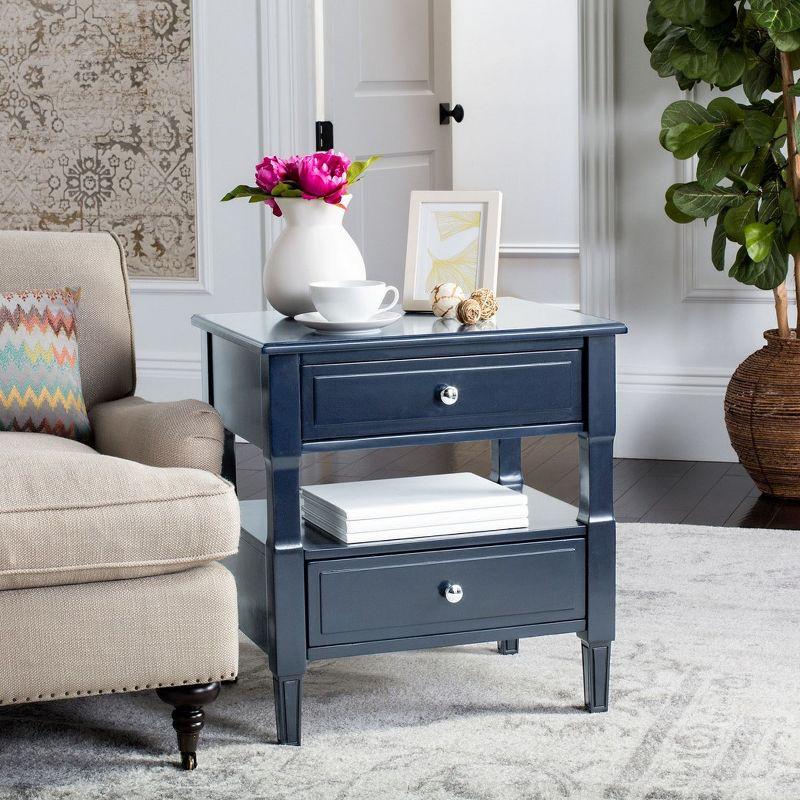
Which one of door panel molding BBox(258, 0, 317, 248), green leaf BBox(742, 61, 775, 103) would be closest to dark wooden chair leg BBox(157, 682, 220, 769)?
green leaf BBox(742, 61, 775, 103)

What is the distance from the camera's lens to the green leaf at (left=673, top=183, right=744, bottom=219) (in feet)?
11.6

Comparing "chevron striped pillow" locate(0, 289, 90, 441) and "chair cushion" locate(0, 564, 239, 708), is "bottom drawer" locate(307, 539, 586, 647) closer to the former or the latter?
"chair cushion" locate(0, 564, 239, 708)

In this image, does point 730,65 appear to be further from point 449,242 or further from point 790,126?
point 449,242

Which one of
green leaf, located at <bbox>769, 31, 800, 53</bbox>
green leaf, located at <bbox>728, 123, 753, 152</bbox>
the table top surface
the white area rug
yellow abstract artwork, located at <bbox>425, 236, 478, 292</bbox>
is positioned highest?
green leaf, located at <bbox>769, 31, 800, 53</bbox>

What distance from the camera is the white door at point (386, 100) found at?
436 cm

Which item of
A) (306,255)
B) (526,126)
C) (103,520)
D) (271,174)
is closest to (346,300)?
(306,255)

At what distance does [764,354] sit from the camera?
3.61 metres

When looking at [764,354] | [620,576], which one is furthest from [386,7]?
[620,576]

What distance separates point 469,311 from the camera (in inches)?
82.1

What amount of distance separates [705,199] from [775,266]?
0.26m

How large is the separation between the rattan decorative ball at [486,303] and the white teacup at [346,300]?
0.51 ft

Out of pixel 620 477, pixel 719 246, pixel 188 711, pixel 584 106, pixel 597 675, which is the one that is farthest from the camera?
pixel 584 106

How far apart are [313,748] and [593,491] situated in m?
0.59

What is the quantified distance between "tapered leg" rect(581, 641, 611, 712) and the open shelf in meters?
0.20
